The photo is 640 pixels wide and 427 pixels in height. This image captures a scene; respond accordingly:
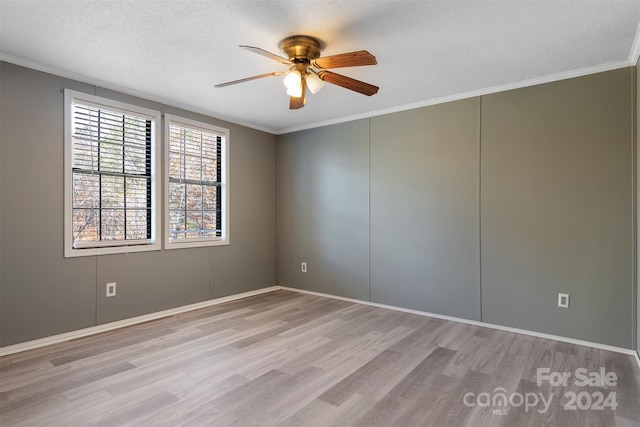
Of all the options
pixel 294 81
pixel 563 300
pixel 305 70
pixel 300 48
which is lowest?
pixel 563 300

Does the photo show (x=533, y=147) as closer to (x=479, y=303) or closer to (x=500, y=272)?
(x=500, y=272)

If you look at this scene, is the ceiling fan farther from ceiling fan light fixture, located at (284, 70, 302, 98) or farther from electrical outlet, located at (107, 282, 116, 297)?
electrical outlet, located at (107, 282, 116, 297)

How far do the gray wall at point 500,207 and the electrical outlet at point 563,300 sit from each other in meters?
0.04

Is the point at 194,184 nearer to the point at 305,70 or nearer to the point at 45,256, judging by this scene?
the point at 45,256

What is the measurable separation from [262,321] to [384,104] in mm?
2753

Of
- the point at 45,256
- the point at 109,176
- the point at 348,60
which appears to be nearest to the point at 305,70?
the point at 348,60

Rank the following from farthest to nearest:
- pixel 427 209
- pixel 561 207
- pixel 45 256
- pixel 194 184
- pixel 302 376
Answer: pixel 194 184 < pixel 427 209 < pixel 561 207 < pixel 45 256 < pixel 302 376

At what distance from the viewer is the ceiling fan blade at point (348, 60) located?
2.21m

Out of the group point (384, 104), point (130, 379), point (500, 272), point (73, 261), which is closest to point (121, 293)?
point (73, 261)

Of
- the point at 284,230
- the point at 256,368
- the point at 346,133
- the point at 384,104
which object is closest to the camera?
the point at 256,368

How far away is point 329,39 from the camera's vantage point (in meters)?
2.53

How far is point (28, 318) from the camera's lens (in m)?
2.96

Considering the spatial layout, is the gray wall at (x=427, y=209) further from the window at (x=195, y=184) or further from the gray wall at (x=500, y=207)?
the window at (x=195, y=184)

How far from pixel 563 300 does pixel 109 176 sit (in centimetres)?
440
